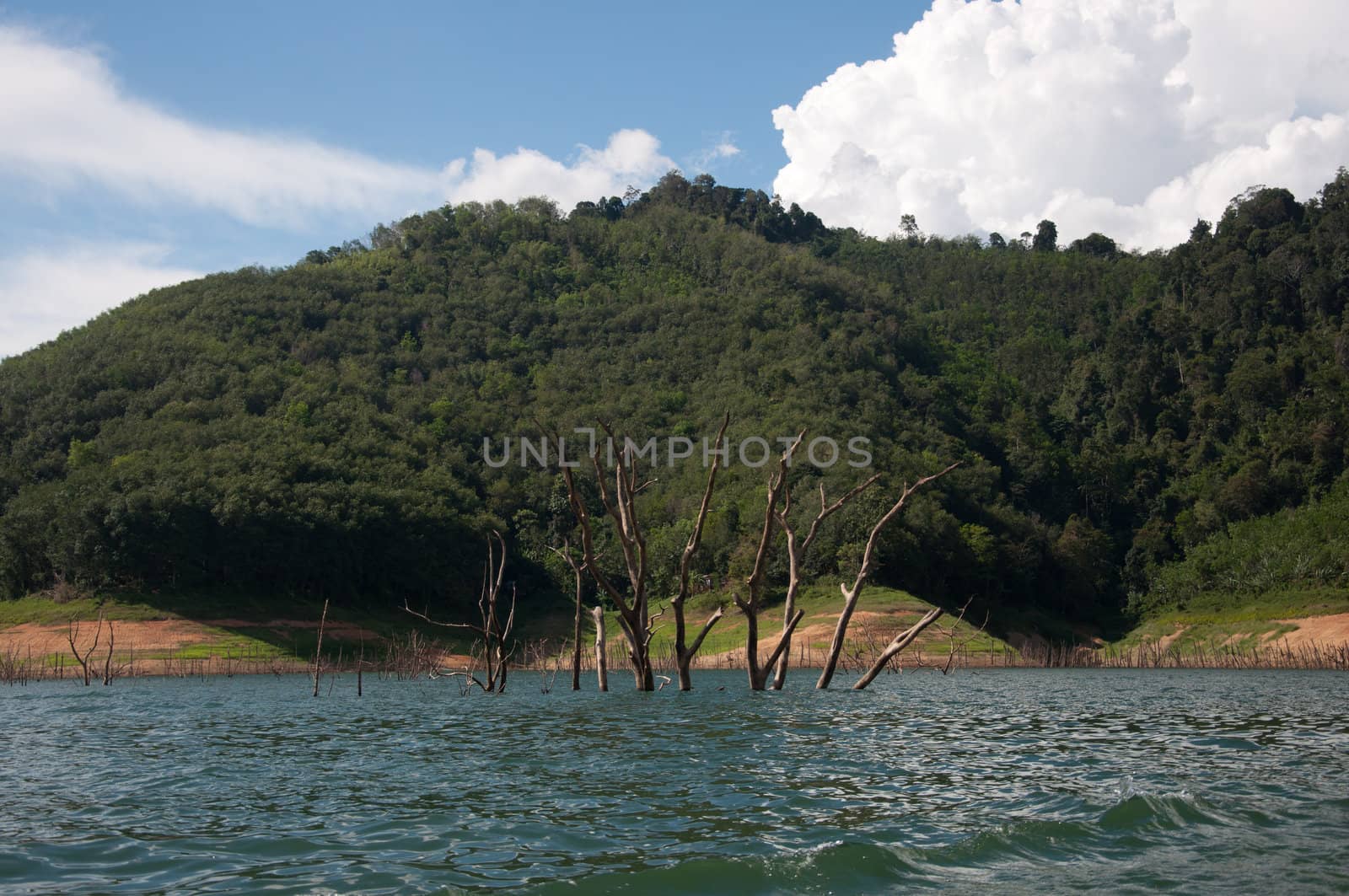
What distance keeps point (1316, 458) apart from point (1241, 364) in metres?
20.3

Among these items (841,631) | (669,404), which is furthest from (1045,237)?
(841,631)

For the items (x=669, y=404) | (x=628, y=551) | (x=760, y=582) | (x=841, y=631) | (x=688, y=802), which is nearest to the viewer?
(x=688, y=802)

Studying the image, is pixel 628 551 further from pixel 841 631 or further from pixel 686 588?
pixel 841 631

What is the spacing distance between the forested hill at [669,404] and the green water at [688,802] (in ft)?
202

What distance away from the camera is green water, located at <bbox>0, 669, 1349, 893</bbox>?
10375mm

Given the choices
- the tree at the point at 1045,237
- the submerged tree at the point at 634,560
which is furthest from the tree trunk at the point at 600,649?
the tree at the point at 1045,237

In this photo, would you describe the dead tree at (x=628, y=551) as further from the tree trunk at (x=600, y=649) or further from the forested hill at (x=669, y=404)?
the forested hill at (x=669, y=404)

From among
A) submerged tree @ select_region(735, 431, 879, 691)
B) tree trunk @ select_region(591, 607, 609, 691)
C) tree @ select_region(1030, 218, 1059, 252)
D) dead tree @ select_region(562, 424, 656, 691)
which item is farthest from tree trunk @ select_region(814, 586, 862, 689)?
tree @ select_region(1030, 218, 1059, 252)

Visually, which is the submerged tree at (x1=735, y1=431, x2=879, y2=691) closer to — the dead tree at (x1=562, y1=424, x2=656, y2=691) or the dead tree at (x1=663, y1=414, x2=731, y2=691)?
the dead tree at (x1=663, y1=414, x2=731, y2=691)

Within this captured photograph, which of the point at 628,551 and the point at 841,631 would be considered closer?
the point at 628,551

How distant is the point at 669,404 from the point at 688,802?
116 metres

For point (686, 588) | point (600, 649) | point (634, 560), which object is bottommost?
point (600, 649)

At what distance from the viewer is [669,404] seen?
129 meters

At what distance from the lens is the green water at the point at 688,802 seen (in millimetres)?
10375
